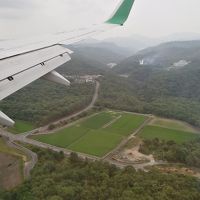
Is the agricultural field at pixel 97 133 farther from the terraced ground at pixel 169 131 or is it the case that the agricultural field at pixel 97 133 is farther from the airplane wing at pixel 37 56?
the airplane wing at pixel 37 56

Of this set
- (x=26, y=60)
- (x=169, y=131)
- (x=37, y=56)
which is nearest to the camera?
(x=26, y=60)

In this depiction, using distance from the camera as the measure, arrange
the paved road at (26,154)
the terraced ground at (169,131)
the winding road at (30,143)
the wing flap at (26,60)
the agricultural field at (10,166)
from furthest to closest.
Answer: the terraced ground at (169,131), the winding road at (30,143), the paved road at (26,154), the agricultural field at (10,166), the wing flap at (26,60)

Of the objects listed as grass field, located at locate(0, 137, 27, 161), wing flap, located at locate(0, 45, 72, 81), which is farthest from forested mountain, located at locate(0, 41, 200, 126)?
wing flap, located at locate(0, 45, 72, 81)

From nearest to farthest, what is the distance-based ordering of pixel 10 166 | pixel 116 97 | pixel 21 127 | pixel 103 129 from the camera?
pixel 10 166, pixel 21 127, pixel 103 129, pixel 116 97

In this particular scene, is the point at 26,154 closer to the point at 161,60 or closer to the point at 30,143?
the point at 30,143

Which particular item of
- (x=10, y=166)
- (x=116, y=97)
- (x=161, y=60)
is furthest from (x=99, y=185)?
(x=161, y=60)

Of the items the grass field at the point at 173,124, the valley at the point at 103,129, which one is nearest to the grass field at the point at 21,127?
the valley at the point at 103,129

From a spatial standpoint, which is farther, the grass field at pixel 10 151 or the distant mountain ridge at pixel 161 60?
the distant mountain ridge at pixel 161 60
